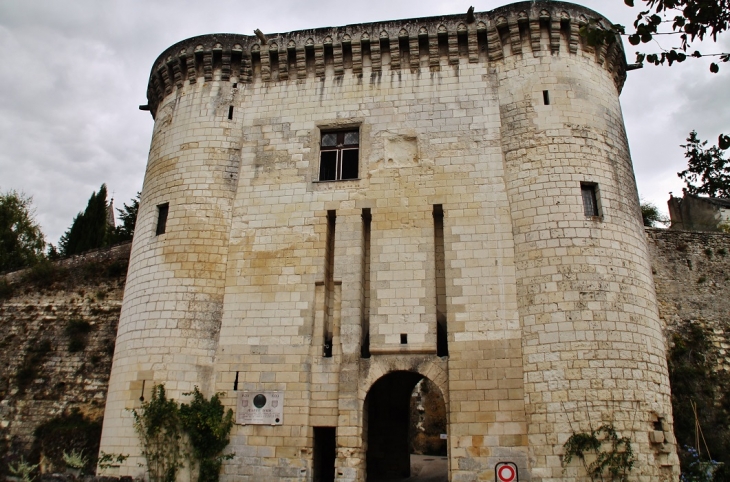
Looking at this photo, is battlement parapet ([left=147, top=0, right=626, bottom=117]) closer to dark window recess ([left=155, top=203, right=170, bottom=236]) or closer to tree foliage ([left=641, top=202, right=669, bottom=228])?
dark window recess ([left=155, top=203, right=170, bottom=236])

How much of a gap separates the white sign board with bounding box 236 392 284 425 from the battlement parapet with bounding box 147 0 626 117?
7744mm

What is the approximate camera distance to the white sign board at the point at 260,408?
11867 mm

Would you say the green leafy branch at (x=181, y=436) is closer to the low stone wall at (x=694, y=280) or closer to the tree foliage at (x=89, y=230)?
the low stone wall at (x=694, y=280)

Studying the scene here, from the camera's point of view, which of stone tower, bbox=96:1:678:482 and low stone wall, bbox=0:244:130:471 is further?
low stone wall, bbox=0:244:130:471

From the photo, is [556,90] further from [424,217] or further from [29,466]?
[29,466]

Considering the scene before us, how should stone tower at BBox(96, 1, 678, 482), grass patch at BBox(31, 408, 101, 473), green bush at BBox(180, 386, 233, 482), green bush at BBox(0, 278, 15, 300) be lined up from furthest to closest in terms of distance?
green bush at BBox(0, 278, 15, 300) → grass patch at BBox(31, 408, 101, 473) → green bush at BBox(180, 386, 233, 482) → stone tower at BBox(96, 1, 678, 482)

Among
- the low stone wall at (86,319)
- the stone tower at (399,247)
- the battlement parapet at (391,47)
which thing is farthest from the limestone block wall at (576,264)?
the low stone wall at (86,319)

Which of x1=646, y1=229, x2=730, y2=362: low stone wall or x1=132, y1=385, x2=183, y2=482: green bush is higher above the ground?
x1=646, y1=229, x2=730, y2=362: low stone wall

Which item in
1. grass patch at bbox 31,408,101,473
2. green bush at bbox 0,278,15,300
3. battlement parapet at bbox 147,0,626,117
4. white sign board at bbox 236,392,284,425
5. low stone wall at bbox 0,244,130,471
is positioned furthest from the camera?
green bush at bbox 0,278,15,300

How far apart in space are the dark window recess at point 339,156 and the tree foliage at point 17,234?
17.8 meters

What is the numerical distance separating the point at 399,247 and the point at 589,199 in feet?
13.5

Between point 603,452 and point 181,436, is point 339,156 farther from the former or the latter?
point 603,452

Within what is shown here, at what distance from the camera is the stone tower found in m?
11.3

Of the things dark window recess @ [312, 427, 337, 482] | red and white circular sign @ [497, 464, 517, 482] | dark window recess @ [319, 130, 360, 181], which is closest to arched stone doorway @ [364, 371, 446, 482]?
dark window recess @ [312, 427, 337, 482]
